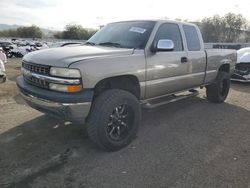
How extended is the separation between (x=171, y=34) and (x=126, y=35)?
0.92 meters

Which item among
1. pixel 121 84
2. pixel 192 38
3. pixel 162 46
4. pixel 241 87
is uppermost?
pixel 192 38

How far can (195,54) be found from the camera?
5.54 metres

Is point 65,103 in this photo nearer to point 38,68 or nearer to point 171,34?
point 38,68

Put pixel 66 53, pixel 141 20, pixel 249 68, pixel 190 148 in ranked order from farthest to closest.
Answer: pixel 249 68 → pixel 141 20 → pixel 190 148 → pixel 66 53

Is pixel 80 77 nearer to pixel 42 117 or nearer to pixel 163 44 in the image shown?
pixel 163 44

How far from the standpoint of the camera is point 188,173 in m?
3.48

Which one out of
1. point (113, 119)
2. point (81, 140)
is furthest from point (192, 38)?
point (81, 140)

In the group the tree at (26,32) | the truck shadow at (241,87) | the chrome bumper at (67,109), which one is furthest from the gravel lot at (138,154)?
the tree at (26,32)

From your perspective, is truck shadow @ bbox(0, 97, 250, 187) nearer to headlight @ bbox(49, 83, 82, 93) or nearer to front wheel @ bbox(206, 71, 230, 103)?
front wheel @ bbox(206, 71, 230, 103)

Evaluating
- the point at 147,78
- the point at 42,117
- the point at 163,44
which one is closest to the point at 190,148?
the point at 147,78

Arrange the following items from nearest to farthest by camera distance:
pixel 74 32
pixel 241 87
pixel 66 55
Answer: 1. pixel 66 55
2. pixel 241 87
3. pixel 74 32

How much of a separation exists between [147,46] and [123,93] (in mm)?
917

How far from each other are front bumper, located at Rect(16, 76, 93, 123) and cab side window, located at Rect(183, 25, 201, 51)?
8.99 feet

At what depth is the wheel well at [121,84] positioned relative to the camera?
3942 millimetres
